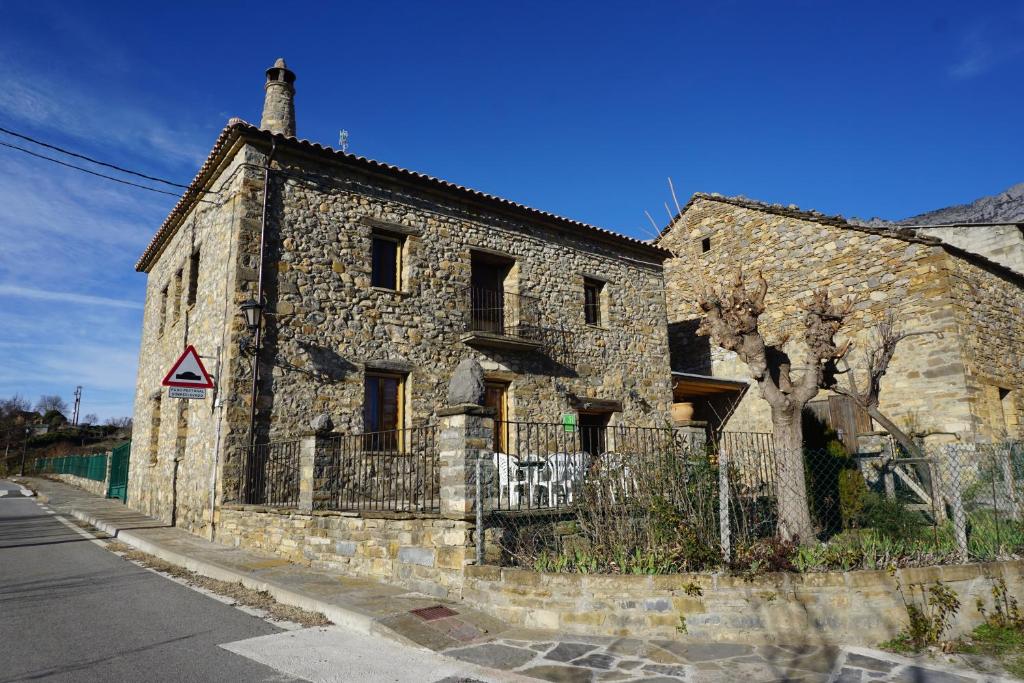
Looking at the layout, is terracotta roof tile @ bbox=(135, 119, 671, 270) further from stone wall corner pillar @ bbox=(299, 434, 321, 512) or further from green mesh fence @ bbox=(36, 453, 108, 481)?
green mesh fence @ bbox=(36, 453, 108, 481)

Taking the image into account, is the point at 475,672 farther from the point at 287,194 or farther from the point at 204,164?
the point at 204,164

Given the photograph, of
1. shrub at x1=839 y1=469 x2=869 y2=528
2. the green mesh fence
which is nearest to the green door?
the green mesh fence

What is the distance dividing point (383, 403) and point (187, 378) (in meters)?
3.43

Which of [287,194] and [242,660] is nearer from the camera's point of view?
[242,660]

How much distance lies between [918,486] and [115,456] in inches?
758

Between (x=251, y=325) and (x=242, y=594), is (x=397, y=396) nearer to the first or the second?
(x=251, y=325)

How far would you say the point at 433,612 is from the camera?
524 centimetres

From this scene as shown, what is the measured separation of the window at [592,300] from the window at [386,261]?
4.32 m

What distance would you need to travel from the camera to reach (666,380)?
14.4 meters

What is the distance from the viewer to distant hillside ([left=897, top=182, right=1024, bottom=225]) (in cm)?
2138

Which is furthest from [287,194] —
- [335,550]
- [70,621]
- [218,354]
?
[70,621]

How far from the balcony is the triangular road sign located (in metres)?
4.92

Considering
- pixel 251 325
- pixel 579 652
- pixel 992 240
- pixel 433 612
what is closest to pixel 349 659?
pixel 433 612

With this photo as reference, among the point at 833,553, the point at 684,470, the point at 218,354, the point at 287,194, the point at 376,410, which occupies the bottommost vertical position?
the point at 833,553
